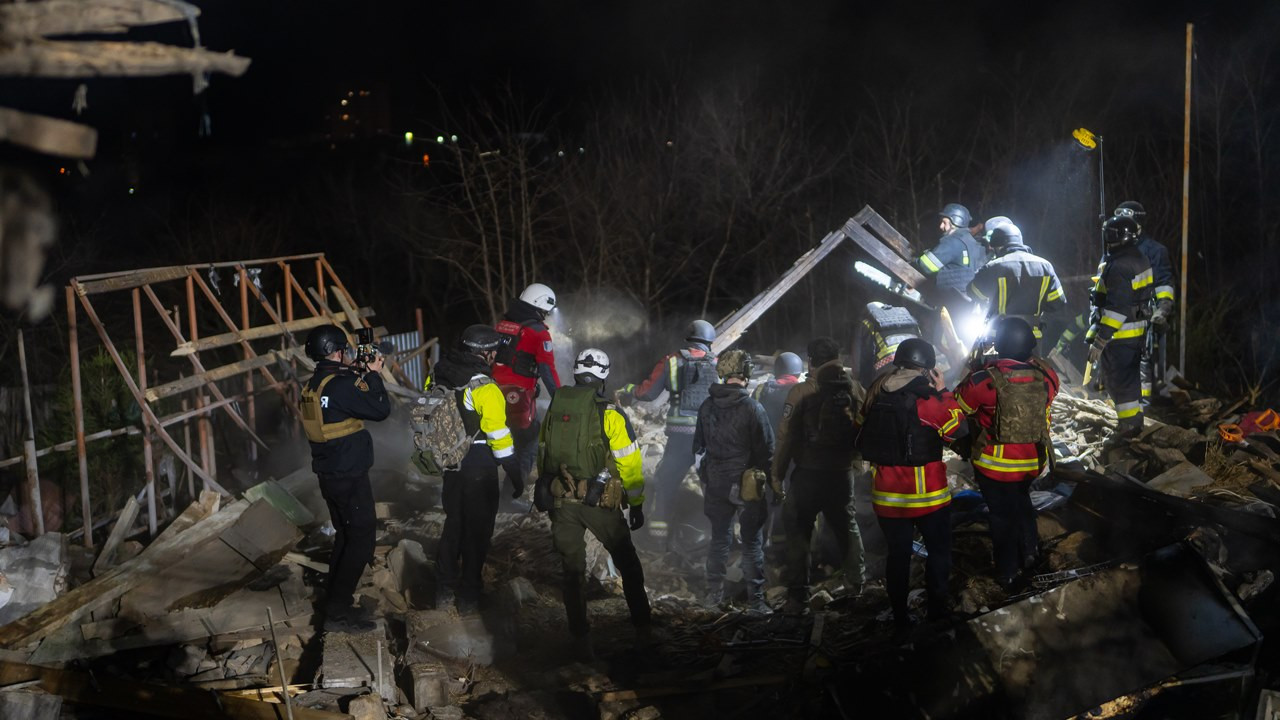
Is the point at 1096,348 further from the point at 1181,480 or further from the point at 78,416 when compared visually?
the point at 78,416

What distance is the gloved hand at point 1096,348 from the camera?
27.8ft

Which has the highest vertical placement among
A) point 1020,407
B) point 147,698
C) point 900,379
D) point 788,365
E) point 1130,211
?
point 1130,211

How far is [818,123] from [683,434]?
12954 millimetres

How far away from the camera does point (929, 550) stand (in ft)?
19.1

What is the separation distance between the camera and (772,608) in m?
6.98

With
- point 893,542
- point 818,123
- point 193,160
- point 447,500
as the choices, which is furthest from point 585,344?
point 193,160

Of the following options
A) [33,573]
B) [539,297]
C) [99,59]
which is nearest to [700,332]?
[539,297]

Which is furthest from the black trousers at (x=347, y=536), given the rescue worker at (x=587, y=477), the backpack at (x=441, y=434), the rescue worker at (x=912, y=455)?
the rescue worker at (x=912, y=455)

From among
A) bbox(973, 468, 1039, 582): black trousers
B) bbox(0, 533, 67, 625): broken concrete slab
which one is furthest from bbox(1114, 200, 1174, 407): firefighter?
bbox(0, 533, 67, 625): broken concrete slab

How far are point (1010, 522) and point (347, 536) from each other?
4.64 metres

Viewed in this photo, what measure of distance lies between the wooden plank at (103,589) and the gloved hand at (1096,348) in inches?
320

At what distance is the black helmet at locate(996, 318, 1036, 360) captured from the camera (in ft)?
19.3

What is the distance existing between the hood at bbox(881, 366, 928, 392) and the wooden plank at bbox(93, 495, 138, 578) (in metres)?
6.50

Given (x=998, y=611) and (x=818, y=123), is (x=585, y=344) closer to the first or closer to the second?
(x=818, y=123)
